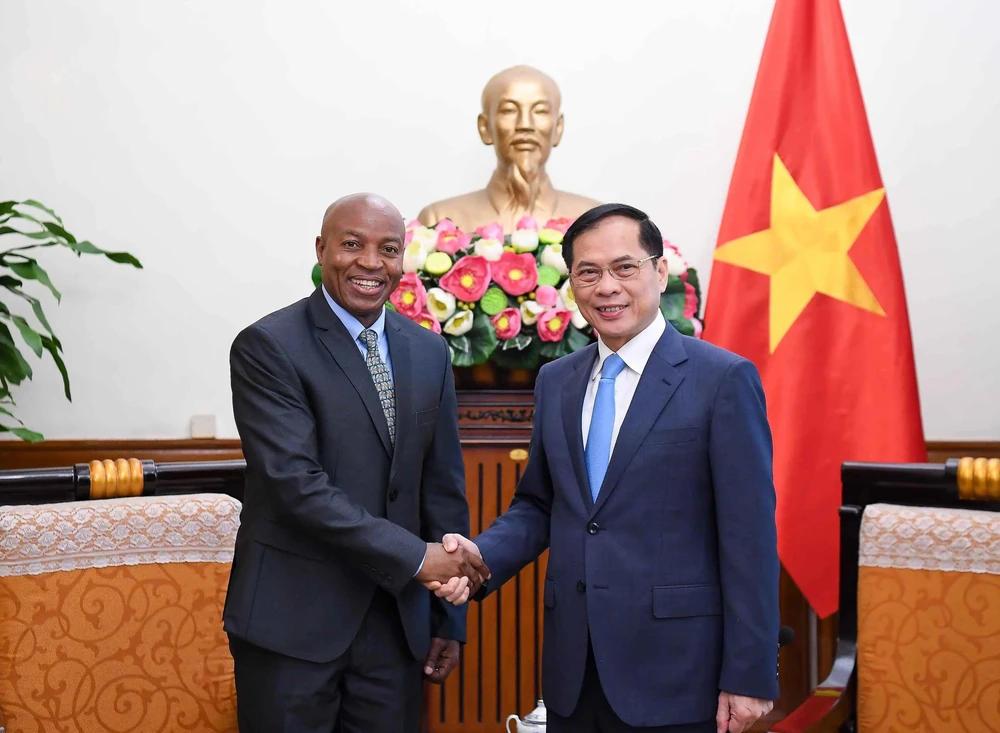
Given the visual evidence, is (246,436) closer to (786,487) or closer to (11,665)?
(11,665)

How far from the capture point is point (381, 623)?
177 cm

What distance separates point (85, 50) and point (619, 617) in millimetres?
3192

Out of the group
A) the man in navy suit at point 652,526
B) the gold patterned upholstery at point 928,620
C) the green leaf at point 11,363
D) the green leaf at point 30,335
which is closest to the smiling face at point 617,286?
the man in navy suit at point 652,526

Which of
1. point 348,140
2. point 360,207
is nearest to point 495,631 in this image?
point 360,207

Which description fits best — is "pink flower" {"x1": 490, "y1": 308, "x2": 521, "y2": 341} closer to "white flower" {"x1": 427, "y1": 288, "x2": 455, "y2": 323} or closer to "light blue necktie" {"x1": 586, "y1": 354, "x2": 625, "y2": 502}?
"white flower" {"x1": 427, "y1": 288, "x2": 455, "y2": 323}

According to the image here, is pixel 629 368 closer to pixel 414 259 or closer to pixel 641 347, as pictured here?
pixel 641 347

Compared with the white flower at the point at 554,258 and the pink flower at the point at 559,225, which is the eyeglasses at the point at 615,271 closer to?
the white flower at the point at 554,258

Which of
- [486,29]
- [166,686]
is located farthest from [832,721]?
[486,29]

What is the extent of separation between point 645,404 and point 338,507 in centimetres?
52

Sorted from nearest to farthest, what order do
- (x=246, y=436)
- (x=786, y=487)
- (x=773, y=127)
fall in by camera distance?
(x=246, y=436) → (x=786, y=487) → (x=773, y=127)

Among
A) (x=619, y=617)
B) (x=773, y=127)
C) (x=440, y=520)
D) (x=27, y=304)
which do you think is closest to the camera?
(x=619, y=617)

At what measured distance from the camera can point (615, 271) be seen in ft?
5.62

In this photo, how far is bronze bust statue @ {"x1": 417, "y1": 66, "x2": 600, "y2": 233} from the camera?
3.22m

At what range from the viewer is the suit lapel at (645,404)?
165 cm
